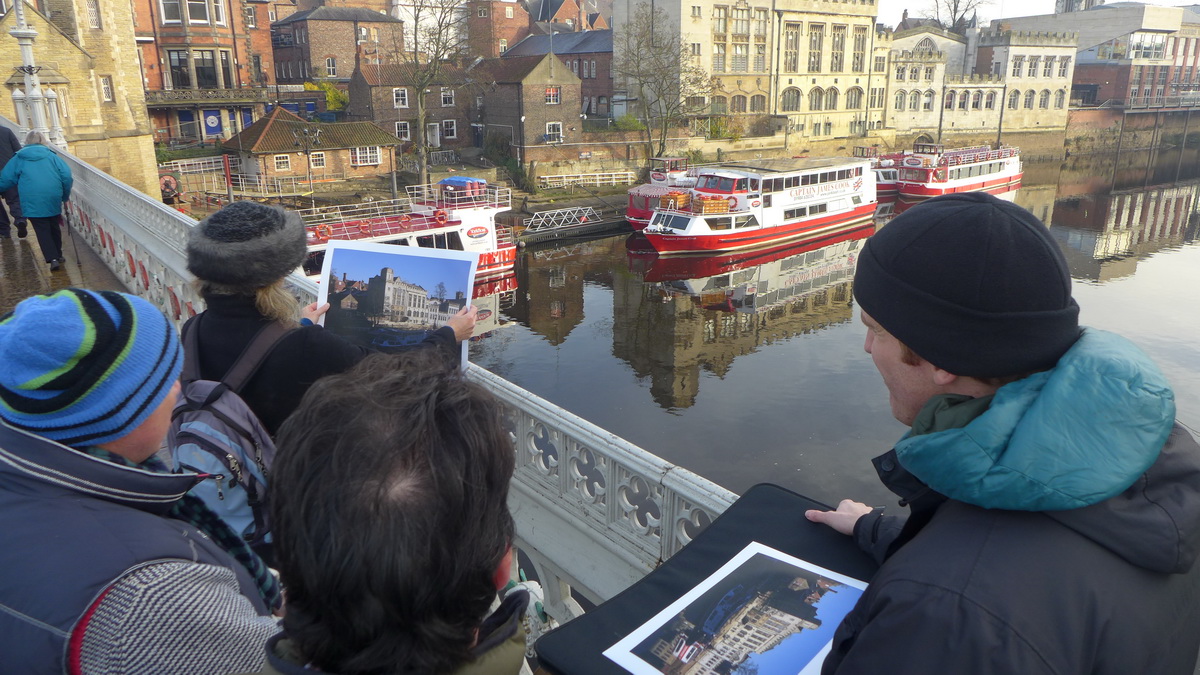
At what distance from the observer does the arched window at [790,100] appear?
4947 cm

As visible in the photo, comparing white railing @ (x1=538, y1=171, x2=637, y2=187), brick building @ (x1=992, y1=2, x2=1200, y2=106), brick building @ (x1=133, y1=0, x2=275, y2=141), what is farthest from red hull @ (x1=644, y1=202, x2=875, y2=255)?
brick building @ (x1=992, y1=2, x2=1200, y2=106)

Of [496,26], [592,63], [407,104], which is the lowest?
[407,104]

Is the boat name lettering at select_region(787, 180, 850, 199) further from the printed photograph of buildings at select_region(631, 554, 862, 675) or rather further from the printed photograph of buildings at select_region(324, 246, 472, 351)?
the printed photograph of buildings at select_region(631, 554, 862, 675)

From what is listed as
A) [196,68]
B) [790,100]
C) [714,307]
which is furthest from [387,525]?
[790,100]

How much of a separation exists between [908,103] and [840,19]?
924 cm

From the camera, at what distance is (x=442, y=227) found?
81.6 ft

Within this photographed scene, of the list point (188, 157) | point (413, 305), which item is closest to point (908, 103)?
point (188, 157)

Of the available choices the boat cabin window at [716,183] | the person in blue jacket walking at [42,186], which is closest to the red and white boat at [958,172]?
the boat cabin window at [716,183]

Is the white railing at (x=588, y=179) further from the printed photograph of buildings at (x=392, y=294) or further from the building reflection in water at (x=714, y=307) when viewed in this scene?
the printed photograph of buildings at (x=392, y=294)

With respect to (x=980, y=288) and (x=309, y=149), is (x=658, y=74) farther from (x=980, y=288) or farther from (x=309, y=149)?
(x=980, y=288)

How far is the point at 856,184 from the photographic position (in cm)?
3550

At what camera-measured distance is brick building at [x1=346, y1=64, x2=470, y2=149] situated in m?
41.0

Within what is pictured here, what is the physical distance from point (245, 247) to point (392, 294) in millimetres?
690

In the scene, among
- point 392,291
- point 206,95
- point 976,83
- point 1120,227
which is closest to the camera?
point 392,291
